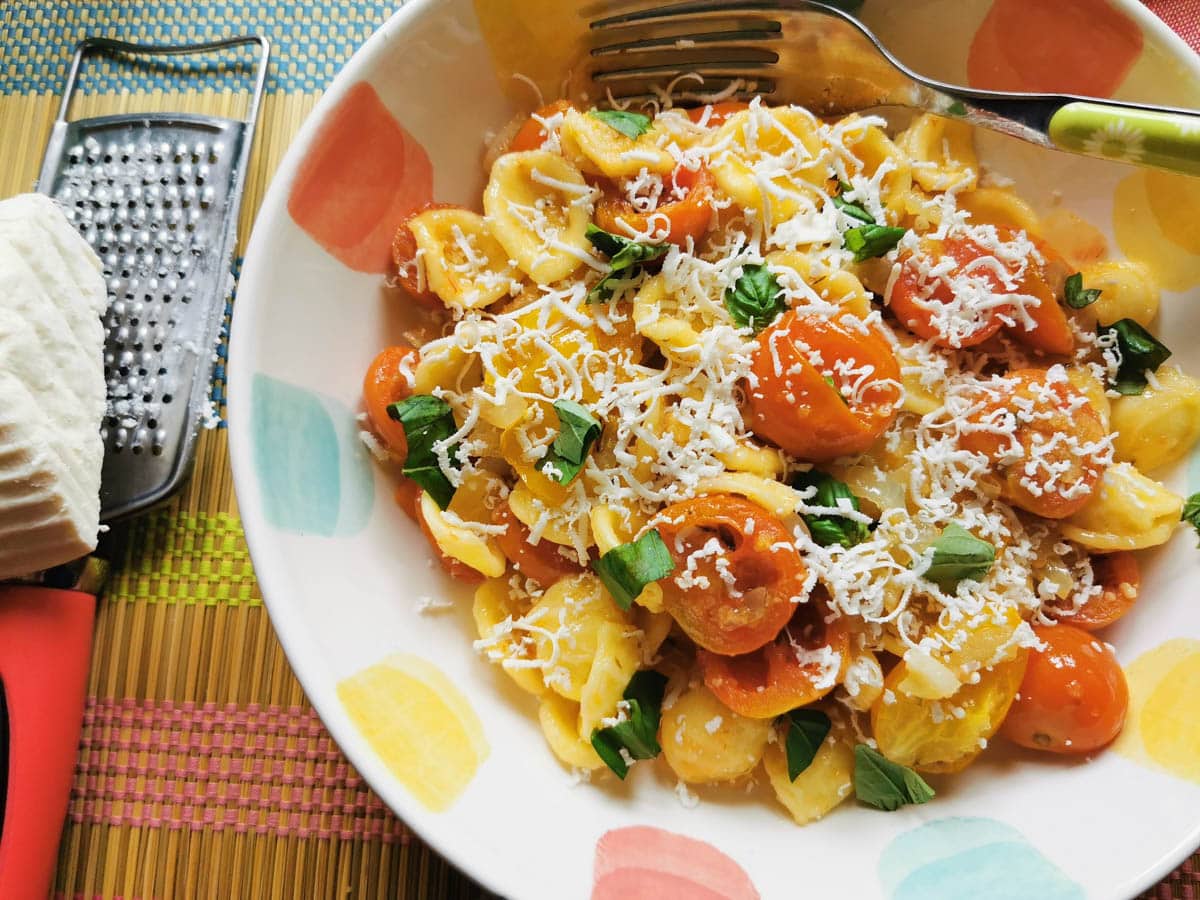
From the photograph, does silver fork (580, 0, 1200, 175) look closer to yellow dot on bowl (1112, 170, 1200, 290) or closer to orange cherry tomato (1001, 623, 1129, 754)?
yellow dot on bowl (1112, 170, 1200, 290)

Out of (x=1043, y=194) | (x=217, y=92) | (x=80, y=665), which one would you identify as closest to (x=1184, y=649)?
(x=1043, y=194)

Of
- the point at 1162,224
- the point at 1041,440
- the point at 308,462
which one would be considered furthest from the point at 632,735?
the point at 1162,224

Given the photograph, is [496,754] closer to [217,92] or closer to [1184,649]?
[1184,649]

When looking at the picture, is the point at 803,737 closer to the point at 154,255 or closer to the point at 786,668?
the point at 786,668

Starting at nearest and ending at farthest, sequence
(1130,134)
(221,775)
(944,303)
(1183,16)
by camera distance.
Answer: (1130,134) < (944,303) < (221,775) < (1183,16)

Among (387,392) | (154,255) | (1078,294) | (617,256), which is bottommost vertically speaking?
(154,255)

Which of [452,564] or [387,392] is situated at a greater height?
[387,392]
